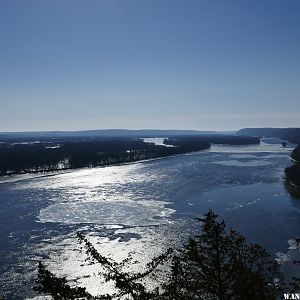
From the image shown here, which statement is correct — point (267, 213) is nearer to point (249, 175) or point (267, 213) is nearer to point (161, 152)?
point (249, 175)

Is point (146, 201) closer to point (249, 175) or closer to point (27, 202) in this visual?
point (27, 202)

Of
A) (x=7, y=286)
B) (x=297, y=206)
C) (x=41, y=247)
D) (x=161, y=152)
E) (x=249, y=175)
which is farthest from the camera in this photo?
(x=161, y=152)

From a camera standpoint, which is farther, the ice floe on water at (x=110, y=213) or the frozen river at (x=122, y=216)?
the ice floe on water at (x=110, y=213)

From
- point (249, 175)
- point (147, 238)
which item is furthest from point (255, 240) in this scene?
point (249, 175)

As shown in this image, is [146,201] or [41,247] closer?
[41,247]

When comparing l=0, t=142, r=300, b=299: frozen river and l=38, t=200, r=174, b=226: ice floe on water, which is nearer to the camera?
l=0, t=142, r=300, b=299: frozen river

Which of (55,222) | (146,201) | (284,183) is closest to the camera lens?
(55,222)

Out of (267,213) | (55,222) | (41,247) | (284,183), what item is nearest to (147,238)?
(41,247)

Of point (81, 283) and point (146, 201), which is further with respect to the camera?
point (146, 201)

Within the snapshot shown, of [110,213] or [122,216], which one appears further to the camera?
[110,213]

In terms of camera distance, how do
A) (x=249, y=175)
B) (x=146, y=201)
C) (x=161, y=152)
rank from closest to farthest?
(x=146, y=201)
(x=249, y=175)
(x=161, y=152)
